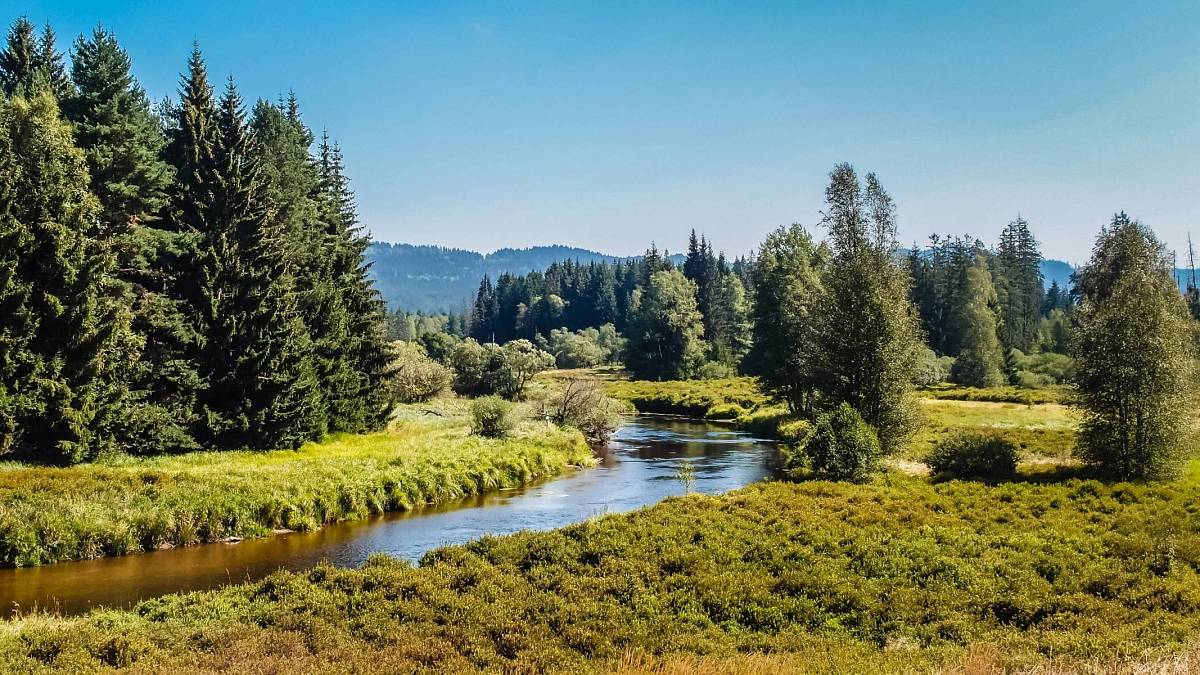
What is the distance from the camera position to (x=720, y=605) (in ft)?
50.8

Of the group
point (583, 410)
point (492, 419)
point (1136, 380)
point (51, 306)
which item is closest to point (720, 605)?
point (1136, 380)

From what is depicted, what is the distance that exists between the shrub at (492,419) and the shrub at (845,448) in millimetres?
19083

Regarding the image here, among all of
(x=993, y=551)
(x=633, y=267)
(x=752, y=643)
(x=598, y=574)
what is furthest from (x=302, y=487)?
(x=633, y=267)

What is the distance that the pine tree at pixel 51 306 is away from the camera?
85.9 ft

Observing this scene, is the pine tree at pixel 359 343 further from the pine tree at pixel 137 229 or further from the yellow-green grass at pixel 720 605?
the yellow-green grass at pixel 720 605

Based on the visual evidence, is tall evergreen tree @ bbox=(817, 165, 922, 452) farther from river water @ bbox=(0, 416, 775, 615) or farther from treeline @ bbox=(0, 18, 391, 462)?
treeline @ bbox=(0, 18, 391, 462)

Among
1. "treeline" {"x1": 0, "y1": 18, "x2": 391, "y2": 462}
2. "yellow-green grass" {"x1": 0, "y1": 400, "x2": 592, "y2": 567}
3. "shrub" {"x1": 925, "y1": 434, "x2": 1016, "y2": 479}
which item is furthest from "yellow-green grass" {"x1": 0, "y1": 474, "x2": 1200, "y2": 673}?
"treeline" {"x1": 0, "y1": 18, "x2": 391, "y2": 462}

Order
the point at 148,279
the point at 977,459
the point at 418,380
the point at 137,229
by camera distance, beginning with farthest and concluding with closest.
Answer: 1. the point at 418,380
2. the point at 148,279
3. the point at 137,229
4. the point at 977,459

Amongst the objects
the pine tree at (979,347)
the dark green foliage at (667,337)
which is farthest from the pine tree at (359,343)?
the pine tree at (979,347)

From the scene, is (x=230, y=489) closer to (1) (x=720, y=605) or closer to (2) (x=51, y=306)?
(2) (x=51, y=306)

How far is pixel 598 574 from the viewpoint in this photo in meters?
17.6

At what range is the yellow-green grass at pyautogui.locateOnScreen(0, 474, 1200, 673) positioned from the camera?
11.6 m

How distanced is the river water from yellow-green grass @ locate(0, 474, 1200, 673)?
3.98 m

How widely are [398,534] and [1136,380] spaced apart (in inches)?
1115
